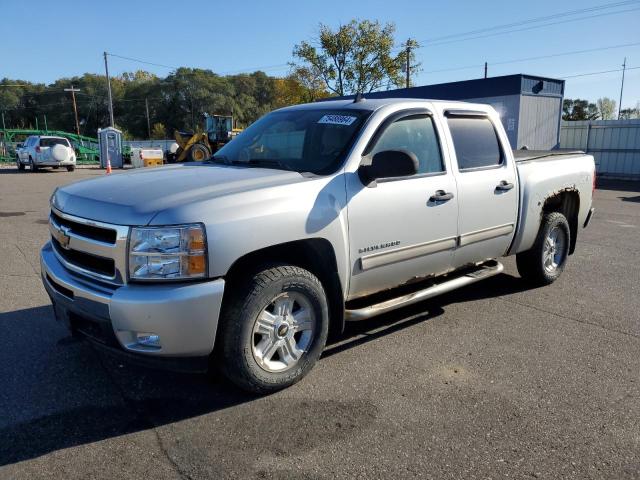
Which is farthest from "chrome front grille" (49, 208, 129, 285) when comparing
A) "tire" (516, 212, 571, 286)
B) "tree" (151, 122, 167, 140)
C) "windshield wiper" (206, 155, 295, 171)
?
"tree" (151, 122, 167, 140)

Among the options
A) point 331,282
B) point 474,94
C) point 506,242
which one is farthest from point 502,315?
point 474,94

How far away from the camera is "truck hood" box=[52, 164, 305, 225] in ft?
9.75

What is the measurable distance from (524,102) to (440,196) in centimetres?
2095

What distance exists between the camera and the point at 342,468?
2637 mm

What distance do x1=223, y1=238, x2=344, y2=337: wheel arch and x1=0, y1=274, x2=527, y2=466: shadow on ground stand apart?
1.71 feet

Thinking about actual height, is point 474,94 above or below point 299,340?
above

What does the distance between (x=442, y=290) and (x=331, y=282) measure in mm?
1221

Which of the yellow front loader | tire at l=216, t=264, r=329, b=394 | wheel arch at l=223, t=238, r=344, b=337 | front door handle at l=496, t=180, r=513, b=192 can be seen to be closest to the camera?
tire at l=216, t=264, r=329, b=394

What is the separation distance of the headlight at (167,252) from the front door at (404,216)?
1.13 m

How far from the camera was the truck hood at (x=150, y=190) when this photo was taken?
2.97 m

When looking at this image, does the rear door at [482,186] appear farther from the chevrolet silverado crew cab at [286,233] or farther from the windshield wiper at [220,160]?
the windshield wiper at [220,160]

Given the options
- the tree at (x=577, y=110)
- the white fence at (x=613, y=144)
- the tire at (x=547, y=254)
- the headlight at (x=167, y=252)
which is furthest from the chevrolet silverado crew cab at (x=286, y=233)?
the tree at (x=577, y=110)

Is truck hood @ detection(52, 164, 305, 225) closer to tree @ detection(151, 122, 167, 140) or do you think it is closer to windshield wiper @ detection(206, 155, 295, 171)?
windshield wiper @ detection(206, 155, 295, 171)

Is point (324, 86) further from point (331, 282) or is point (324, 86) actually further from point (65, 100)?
point (65, 100)
